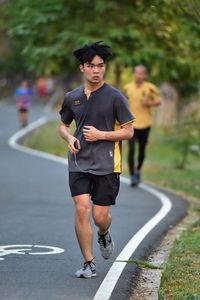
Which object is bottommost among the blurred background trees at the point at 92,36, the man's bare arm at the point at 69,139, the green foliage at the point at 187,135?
the green foliage at the point at 187,135

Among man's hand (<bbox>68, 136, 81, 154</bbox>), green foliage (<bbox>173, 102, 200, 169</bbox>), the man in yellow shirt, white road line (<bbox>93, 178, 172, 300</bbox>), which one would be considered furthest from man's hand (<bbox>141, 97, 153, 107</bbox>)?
man's hand (<bbox>68, 136, 81, 154</bbox>)

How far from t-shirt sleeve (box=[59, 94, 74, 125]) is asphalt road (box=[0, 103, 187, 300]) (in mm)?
1318

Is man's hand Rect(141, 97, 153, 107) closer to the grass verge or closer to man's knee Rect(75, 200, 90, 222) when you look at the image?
the grass verge

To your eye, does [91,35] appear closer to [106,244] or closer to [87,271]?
[106,244]

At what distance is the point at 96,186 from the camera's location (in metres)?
8.12

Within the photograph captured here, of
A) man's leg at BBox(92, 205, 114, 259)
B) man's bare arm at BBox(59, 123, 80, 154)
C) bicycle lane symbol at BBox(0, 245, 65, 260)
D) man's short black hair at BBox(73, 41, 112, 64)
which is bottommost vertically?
bicycle lane symbol at BBox(0, 245, 65, 260)

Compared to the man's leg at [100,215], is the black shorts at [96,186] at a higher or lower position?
higher

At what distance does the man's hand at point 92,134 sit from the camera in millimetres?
7902

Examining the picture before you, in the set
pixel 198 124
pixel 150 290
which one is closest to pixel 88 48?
pixel 150 290

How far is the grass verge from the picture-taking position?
310 inches

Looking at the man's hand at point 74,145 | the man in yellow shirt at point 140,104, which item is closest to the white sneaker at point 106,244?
the man's hand at point 74,145

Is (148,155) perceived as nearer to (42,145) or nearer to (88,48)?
(42,145)

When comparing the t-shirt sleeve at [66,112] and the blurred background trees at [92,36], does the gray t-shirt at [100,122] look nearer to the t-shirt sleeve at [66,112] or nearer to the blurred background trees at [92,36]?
the t-shirt sleeve at [66,112]

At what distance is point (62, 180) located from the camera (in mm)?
17375
